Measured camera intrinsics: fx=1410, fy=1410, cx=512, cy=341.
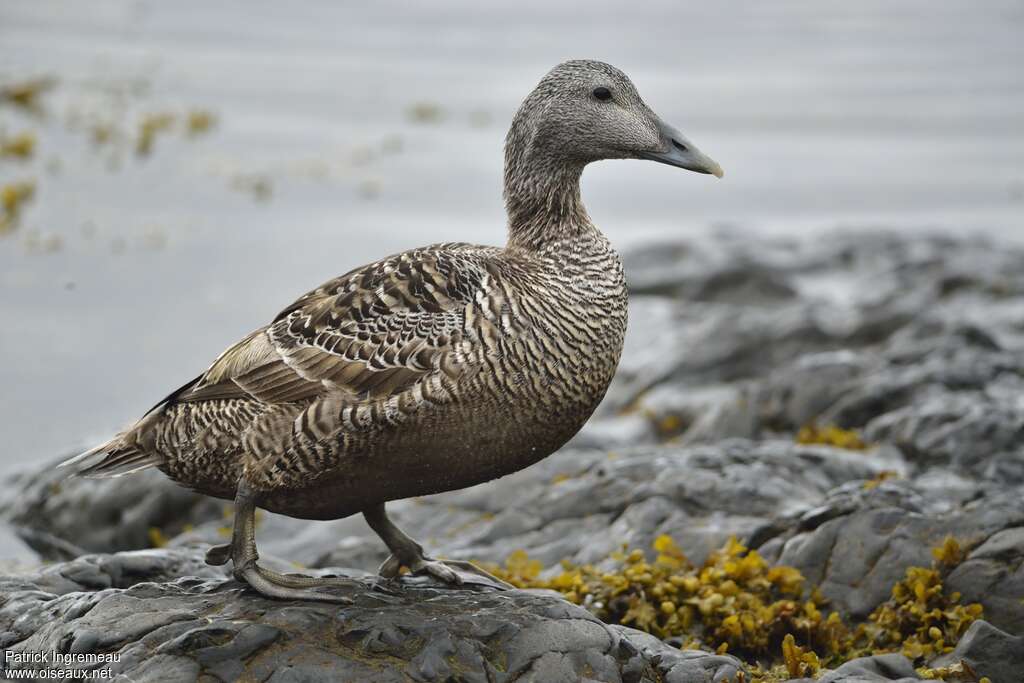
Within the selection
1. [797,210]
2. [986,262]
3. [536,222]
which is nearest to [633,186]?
[797,210]

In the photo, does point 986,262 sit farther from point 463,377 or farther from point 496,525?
point 463,377

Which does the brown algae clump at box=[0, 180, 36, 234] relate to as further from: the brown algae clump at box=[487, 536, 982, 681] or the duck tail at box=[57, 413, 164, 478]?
the brown algae clump at box=[487, 536, 982, 681]

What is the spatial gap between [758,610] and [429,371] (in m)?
1.62

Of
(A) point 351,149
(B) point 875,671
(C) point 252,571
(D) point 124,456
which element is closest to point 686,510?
(B) point 875,671

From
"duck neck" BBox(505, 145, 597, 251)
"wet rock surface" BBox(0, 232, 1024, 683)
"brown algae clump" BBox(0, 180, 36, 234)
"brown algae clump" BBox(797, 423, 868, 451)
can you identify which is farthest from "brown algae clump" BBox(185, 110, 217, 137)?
"duck neck" BBox(505, 145, 597, 251)

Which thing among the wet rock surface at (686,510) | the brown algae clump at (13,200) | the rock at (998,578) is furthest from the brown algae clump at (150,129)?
the rock at (998,578)

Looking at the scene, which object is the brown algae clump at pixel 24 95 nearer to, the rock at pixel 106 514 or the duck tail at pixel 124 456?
the rock at pixel 106 514

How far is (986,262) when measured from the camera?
12.3m

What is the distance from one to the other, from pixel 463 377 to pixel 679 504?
6.38 ft

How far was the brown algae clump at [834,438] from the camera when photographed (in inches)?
307

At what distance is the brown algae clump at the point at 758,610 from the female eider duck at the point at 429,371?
614 mm

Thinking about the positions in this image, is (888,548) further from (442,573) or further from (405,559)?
(405,559)

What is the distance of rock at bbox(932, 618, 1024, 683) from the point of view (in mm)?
4719

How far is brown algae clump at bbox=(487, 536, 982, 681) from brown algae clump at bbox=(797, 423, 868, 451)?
235 cm
